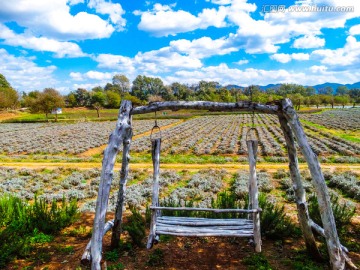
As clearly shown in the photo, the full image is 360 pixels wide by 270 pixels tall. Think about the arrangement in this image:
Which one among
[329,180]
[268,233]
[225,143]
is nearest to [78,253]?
[268,233]

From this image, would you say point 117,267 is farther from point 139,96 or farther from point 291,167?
point 139,96

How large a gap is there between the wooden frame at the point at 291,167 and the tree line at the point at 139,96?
678 inches

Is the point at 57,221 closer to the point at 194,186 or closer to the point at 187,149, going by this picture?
the point at 194,186

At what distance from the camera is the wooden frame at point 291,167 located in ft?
14.5

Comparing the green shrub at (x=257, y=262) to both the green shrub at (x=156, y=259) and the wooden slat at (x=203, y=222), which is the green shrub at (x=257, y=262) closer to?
the wooden slat at (x=203, y=222)

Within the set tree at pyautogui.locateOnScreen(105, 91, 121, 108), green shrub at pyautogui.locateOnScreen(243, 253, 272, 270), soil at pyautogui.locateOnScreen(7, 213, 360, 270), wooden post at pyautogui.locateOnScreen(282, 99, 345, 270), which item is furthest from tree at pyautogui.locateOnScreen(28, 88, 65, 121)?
wooden post at pyautogui.locateOnScreen(282, 99, 345, 270)

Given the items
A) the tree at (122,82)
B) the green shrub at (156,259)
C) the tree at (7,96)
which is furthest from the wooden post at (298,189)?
the tree at (122,82)

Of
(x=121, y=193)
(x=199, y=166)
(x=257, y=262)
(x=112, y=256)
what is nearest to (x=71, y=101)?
(x=199, y=166)

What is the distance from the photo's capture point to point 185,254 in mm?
6035

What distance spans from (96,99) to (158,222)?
3923 inches

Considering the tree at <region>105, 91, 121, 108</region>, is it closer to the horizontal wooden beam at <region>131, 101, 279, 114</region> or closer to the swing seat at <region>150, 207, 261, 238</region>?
the horizontal wooden beam at <region>131, 101, 279, 114</region>

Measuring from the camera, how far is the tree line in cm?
6588

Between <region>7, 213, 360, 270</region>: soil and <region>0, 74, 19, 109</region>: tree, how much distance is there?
78799 millimetres

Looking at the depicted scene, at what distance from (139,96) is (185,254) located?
445ft
